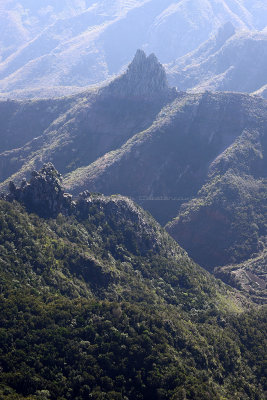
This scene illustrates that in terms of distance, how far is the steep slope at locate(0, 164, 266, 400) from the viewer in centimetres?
6244

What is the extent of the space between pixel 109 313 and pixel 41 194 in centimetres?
4375

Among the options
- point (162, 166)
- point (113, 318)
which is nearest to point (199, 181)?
point (162, 166)

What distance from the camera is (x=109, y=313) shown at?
73375mm

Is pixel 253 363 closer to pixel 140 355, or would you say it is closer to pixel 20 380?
pixel 140 355

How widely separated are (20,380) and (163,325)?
2857 centimetres

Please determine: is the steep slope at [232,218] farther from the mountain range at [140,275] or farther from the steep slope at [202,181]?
the mountain range at [140,275]

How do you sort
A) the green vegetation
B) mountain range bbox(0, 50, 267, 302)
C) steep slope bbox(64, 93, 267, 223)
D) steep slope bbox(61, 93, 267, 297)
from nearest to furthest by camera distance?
the green vegetation < mountain range bbox(0, 50, 267, 302) < steep slope bbox(61, 93, 267, 297) < steep slope bbox(64, 93, 267, 223)

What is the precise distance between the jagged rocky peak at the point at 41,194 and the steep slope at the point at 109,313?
1.12ft

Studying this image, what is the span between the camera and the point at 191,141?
198500 mm

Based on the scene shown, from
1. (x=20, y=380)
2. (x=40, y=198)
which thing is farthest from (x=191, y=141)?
(x=20, y=380)

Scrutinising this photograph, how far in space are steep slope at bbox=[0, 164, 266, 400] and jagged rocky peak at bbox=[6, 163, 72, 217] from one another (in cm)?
34

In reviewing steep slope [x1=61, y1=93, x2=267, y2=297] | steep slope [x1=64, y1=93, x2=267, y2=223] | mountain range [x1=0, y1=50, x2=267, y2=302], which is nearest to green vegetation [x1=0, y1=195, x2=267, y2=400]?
mountain range [x1=0, y1=50, x2=267, y2=302]

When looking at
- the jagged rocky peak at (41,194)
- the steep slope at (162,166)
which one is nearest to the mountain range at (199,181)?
the steep slope at (162,166)

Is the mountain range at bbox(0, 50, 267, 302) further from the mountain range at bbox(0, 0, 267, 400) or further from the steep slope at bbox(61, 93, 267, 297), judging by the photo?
the mountain range at bbox(0, 0, 267, 400)
